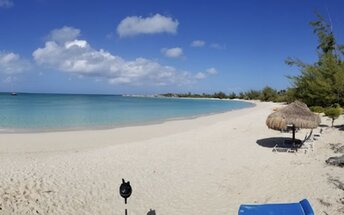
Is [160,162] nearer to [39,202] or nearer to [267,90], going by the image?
[39,202]

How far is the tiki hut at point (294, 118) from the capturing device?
34.0ft

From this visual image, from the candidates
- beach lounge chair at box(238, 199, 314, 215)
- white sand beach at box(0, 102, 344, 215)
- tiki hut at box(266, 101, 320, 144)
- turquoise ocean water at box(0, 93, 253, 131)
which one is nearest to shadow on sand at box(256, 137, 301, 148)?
white sand beach at box(0, 102, 344, 215)

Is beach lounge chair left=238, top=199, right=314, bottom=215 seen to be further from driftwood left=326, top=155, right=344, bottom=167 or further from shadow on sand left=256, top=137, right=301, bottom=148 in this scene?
shadow on sand left=256, top=137, right=301, bottom=148

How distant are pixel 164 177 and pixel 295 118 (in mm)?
Answer: 5334

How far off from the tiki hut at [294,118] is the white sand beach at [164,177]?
0.96 m

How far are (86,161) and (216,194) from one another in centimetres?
461

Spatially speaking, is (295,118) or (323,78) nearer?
(295,118)

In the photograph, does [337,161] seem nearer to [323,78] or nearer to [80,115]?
[323,78]

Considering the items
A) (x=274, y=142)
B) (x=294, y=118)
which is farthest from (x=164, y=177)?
(x=274, y=142)

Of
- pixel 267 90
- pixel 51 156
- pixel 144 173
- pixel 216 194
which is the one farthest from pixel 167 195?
pixel 267 90

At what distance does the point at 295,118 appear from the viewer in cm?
1046

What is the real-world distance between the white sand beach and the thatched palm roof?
970 mm

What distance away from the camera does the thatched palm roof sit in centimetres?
1036

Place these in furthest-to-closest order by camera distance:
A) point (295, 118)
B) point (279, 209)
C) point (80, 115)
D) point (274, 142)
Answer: point (80, 115) < point (274, 142) < point (295, 118) < point (279, 209)
